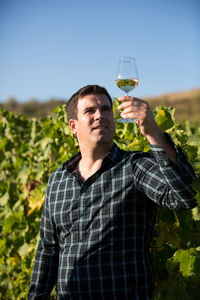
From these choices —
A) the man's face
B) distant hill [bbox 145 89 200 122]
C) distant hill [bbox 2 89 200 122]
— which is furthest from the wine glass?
distant hill [bbox 145 89 200 122]

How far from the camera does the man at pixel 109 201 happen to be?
6.05ft

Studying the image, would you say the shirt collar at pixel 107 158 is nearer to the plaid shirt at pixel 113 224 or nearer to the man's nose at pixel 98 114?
the plaid shirt at pixel 113 224

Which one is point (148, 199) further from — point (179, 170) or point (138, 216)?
point (179, 170)

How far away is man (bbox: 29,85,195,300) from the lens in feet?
6.05

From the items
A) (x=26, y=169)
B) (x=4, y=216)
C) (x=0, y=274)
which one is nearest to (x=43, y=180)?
(x=26, y=169)

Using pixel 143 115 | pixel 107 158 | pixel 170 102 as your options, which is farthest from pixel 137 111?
pixel 170 102

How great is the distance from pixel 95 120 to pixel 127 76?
0.32 meters

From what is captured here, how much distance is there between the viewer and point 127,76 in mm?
2143

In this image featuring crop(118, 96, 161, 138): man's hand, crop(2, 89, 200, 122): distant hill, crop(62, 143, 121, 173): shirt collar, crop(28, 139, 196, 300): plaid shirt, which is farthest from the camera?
crop(2, 89, 200, 122): distant hill

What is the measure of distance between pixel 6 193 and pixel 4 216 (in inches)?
11.5

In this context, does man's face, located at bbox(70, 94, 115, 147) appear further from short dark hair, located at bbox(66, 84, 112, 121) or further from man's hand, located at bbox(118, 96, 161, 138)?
man's hand, located at bbox(118, 96, 161, 138)

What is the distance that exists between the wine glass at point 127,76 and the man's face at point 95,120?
14 centimetres

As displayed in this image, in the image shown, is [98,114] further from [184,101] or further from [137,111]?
[184,101]

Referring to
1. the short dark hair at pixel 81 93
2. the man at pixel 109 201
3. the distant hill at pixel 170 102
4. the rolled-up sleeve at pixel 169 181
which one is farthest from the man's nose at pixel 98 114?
the distant hill at pixel 170 102
